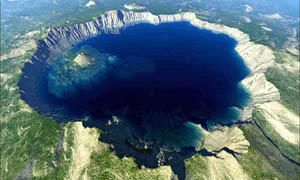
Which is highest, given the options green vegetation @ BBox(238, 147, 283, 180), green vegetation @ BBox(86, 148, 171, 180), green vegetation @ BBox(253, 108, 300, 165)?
green vegetation @ BBox(86, 148, 171, 180)

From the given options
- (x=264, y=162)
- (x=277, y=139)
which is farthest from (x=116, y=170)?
(x=277, y=139)

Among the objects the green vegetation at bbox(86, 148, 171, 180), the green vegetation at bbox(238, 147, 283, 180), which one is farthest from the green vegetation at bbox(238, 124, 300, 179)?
the green vegetation at bbox(86, 148, 171, 180)

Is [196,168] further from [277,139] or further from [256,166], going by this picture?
[277,139]

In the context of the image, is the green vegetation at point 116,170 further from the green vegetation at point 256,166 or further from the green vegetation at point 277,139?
the green vegetation at point 277,139

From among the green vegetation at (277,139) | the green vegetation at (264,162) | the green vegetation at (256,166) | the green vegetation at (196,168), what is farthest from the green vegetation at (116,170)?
the green vegetation at (277,139)

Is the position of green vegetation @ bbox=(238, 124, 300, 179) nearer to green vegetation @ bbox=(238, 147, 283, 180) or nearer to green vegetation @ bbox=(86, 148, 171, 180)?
Answer: green vegetation @ bbox=(238, 147, 283, 180)
